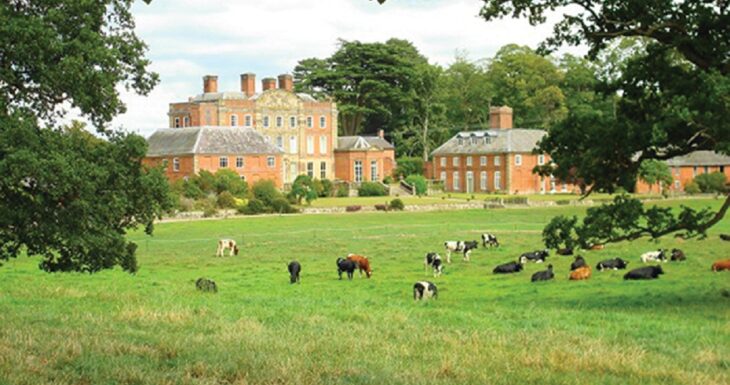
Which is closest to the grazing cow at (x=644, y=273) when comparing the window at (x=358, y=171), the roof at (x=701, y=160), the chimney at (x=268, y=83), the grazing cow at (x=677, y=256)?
the grazing cow at (x=677, y=256)

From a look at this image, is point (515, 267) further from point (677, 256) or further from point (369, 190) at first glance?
point (369, 190)

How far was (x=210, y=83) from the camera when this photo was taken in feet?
299

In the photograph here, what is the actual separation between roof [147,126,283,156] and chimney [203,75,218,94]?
11608 mm

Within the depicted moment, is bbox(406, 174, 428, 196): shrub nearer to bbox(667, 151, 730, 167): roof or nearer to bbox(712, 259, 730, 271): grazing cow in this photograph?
bbox(667, 151, 730, 167): roof

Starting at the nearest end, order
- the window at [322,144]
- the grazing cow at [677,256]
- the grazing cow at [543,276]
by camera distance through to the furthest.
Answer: the grazing cow at [543,276], the grazing cow at [677,256], the window at [322,144]

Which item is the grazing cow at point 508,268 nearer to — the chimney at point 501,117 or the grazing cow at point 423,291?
the grazing cow at point 423,291

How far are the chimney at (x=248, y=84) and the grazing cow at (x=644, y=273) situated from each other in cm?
6913

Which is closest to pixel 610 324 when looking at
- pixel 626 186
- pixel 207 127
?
pixel 626 186

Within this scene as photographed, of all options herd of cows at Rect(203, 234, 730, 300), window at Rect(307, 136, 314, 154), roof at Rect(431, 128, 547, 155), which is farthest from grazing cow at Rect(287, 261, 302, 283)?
window at Rect(307, 136, 314, 154)

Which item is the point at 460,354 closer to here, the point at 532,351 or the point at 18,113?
the point at 532,351

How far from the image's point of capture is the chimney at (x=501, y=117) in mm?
88812

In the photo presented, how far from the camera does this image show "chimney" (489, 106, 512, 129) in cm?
8881

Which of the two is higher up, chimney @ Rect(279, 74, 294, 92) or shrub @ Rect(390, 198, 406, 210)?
chimney @ Rect(279, 74, 294, 92)

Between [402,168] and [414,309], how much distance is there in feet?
250
